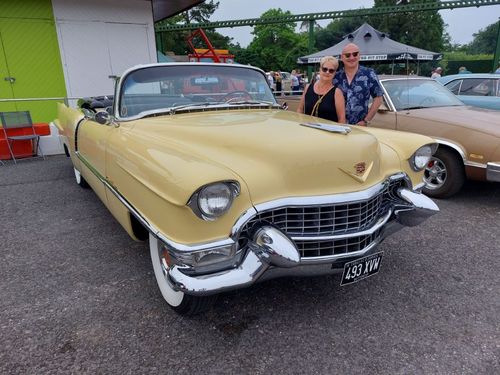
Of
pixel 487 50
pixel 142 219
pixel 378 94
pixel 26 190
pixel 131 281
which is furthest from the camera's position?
pixel 487 50

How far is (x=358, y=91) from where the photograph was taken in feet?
14.1

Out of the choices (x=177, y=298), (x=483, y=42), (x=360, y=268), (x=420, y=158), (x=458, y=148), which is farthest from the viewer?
(x=483, y=42)

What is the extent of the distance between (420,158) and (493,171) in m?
1.92

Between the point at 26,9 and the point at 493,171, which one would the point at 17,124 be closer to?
the point at 26,9

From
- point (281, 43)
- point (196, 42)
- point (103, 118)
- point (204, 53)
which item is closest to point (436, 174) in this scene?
point (103, 118)

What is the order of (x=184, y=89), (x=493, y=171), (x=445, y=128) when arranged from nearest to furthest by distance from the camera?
(x=184, y=89), (x=493, y=171), (x=445, y=128)

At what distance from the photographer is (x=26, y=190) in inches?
210

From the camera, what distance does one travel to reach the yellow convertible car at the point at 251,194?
1.96 metres

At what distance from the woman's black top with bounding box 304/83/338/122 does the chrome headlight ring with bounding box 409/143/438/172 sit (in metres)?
1.26

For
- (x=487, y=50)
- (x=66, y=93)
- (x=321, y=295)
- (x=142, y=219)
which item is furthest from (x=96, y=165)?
(x=487, y=50)

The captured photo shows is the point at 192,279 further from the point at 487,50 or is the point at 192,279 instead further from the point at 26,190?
the point at 487,50

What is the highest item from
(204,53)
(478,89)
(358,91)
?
(204,53)

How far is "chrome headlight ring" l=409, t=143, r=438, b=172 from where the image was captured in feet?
9.59

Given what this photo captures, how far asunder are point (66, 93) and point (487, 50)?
10257 cm
